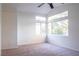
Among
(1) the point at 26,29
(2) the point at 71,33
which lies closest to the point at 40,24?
(1) the point at 26,29

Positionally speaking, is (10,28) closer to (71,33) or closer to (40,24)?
(40,24)

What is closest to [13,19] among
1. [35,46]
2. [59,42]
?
[35,46]

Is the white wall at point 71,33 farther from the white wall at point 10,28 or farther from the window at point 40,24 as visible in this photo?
the white wall at point 10,28

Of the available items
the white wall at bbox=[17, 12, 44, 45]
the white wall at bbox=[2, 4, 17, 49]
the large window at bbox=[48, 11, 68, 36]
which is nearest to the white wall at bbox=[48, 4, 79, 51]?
the large window at bbox=[48, 11, 68, 36]

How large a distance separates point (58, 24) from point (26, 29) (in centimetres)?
89

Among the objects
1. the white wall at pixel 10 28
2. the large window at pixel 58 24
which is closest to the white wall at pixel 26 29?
the white wall at pixel 10 28

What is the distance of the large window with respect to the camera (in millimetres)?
2596

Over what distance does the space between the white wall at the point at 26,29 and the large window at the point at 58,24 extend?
41cm

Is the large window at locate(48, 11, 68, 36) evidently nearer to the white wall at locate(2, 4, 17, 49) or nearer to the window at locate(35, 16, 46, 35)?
the window at locate(35, 16, 46, 35)

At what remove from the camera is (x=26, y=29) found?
2.69 m

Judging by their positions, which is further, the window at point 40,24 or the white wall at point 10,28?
the window at point 40,24

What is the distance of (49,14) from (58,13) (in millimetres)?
255

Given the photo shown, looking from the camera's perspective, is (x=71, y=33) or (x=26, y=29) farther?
(x=71, y=33)

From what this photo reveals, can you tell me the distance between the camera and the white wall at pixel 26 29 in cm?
262
